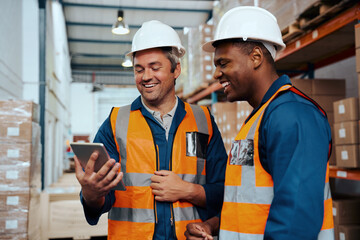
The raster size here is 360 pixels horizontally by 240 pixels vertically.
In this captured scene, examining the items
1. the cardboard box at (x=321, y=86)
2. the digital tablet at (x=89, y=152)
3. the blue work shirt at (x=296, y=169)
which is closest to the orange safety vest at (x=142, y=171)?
the digital tablet at (x=89, y=152)

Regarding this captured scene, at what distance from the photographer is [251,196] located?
4.22 feet

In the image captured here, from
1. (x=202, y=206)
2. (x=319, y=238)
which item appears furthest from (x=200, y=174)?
(x=319, y=238)

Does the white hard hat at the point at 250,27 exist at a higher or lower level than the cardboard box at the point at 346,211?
higher

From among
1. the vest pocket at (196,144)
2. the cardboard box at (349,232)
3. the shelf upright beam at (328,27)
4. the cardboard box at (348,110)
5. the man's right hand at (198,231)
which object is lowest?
the cardboard box at (349,232)

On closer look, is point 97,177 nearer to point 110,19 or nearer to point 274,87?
point 274,87

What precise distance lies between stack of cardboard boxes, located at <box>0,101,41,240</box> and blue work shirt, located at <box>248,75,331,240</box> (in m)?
4.00

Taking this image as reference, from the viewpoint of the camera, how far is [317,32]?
327 centimetres

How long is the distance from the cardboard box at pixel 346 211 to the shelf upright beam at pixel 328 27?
167 cm

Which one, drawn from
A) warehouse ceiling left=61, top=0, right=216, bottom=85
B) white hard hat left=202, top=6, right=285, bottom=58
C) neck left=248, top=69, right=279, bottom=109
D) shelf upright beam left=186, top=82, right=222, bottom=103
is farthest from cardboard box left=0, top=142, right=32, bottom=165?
warehouse ceiling left=61, top=0, right=216, bottom=85

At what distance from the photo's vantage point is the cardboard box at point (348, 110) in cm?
296

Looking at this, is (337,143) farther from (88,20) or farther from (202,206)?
(88,20)

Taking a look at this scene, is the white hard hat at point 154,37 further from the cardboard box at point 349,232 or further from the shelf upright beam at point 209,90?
the shelf upright beam at point 209,90

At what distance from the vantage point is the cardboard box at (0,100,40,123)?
4.32 metres

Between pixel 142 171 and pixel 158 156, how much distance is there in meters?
0.12
